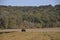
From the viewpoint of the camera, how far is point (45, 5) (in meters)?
3.68

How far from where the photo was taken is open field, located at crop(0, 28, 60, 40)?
334 centimetres

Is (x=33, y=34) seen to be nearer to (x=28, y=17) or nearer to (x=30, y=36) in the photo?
(x=30, y=36)

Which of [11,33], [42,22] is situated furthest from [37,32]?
[11,33]

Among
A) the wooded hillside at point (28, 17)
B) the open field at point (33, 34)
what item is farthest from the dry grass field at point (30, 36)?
the wooded hillside at point (28, 17)

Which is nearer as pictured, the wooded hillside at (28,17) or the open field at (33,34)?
the open field at (33,34)

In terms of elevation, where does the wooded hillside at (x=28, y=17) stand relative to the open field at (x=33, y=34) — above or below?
above

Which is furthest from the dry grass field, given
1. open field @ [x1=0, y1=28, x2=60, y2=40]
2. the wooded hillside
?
the wooded hillside

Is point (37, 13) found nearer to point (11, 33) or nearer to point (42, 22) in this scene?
point (42, 22)

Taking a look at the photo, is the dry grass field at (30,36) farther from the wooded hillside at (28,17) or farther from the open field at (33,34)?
the wooded hillside at (28,17)

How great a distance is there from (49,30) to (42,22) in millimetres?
225

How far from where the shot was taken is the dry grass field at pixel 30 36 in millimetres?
3331

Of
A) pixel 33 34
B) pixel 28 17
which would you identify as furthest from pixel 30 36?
pixel 28 17

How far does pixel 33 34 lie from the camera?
11.3 ft

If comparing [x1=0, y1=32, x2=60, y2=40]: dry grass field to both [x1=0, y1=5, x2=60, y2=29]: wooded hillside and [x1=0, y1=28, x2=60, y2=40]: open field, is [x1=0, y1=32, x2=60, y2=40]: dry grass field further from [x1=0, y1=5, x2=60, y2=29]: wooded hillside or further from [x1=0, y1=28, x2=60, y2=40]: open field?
[x1=0, y1=5, x2=60, y2=29]: wooded hillside
